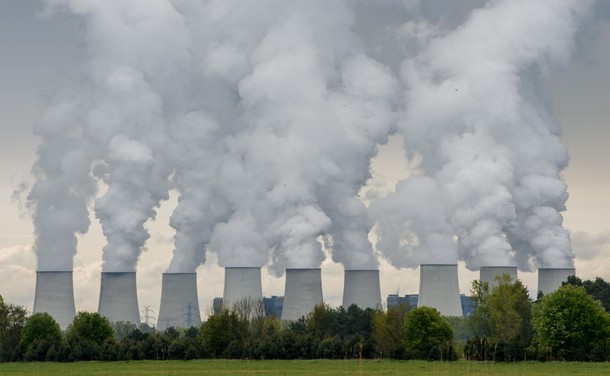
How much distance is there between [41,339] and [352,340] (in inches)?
626

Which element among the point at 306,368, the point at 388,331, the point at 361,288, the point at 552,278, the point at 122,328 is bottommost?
the point at 306,368

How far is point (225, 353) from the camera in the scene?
56.4 m

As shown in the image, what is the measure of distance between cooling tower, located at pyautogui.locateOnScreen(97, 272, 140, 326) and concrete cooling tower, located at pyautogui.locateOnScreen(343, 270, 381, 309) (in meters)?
14.7

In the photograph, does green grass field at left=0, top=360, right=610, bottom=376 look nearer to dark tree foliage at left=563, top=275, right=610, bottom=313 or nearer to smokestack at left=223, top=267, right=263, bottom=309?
dark tree foliage at left=563, top=275, right=610, bottom=313

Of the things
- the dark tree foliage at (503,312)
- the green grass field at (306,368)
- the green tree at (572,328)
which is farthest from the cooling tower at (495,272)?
the green grass field at (306,368)

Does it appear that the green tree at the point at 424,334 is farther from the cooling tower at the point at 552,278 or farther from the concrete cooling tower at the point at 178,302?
the cooling tower at the point at 552,278

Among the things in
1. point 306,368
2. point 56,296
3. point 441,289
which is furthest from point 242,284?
point 306,368

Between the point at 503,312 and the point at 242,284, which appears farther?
the point at 242,284

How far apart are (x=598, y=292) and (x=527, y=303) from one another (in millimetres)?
5186

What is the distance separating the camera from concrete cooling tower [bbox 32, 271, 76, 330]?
84125mm

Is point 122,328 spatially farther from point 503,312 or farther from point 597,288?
point 597,288

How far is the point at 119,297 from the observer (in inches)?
3433

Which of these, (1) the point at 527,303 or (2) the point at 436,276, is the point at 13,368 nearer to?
(1) the point at 527,303

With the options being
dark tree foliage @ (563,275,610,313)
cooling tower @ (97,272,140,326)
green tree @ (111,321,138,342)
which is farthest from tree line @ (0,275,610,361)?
cooling tower @ (97,272,140,326)
